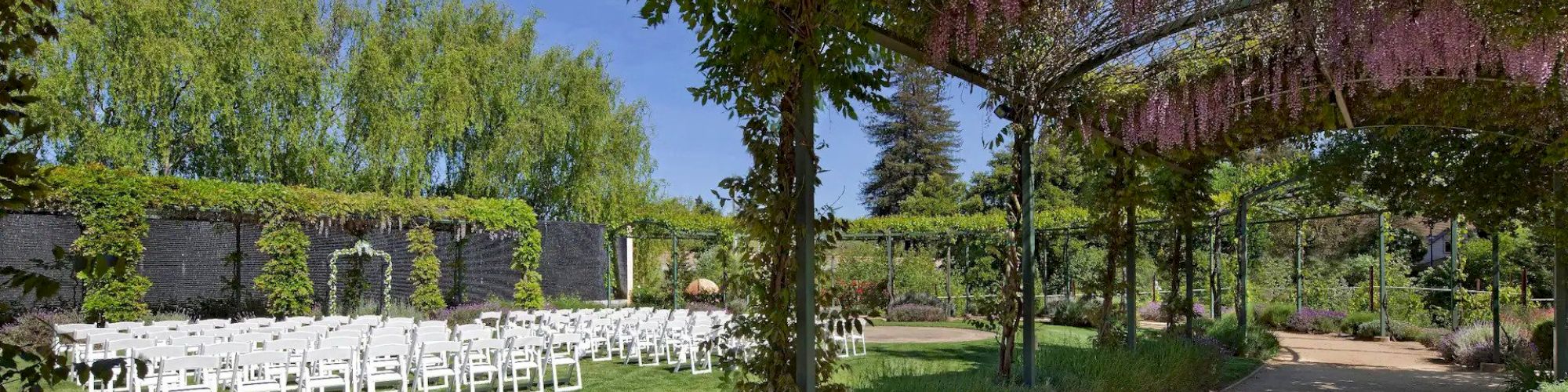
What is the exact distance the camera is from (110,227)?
11609mm

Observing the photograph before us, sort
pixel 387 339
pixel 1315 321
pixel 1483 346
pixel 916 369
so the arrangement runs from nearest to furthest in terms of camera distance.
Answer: pixel 916 369
pixel 387 339
pixel 1483 346
pixel 1315 321

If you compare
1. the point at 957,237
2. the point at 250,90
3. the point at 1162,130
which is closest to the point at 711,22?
the point at 1162,130

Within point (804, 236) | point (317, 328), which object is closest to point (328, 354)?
point (317, 328)

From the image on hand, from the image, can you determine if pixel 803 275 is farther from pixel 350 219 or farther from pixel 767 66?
pixel 350 219

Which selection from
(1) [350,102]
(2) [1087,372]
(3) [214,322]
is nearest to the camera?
(2) [1087,372]

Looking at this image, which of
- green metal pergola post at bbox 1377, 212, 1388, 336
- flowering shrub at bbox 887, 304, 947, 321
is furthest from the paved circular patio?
green metal pergola post at bbox 1377, 212, 1388, 336

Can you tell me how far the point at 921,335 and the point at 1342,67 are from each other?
8866 millimetres

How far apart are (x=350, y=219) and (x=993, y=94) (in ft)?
38.0

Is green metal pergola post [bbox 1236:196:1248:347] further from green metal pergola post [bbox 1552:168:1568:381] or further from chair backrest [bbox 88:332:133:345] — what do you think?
chair backrest [bbox 88:332:133:345]

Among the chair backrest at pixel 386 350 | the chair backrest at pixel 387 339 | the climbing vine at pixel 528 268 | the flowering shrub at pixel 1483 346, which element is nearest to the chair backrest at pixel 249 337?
the chair backrest at pixel 387 339

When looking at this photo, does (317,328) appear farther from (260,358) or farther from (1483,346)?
(1483,346)

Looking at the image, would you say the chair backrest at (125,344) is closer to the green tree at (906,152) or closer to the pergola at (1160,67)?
the pergola at (1160,67)

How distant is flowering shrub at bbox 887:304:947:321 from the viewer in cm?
1638

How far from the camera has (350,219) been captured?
14055mm
